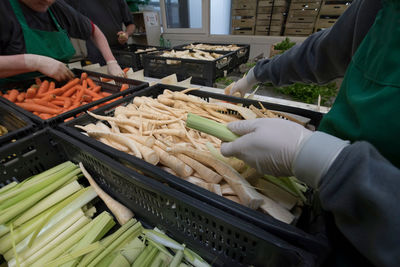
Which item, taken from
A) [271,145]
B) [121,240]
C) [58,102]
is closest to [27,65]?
[58,102]

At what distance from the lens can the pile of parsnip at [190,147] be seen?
797 mm

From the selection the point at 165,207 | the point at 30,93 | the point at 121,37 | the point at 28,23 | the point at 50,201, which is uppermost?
the point at 28,23

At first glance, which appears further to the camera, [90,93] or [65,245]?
[90,93]

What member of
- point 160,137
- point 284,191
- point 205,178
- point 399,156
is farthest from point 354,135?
point 160,137

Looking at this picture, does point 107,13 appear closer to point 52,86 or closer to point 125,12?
point 125,12

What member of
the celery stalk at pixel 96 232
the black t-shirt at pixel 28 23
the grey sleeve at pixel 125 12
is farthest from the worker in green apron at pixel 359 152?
the grey sleeve at pixel 125 12

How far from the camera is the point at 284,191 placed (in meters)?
0.82

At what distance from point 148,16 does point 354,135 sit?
19.0 feet

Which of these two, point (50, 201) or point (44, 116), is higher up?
point (44, 116)

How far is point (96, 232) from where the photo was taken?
2.91 feet

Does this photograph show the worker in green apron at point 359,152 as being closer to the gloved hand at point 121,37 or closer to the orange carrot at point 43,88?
the orange carrot at point 43,88

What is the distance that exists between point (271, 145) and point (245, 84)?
1.06 m

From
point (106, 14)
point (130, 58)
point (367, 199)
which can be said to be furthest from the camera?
point (106, 14)

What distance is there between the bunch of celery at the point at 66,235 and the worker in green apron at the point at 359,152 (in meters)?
0.56
